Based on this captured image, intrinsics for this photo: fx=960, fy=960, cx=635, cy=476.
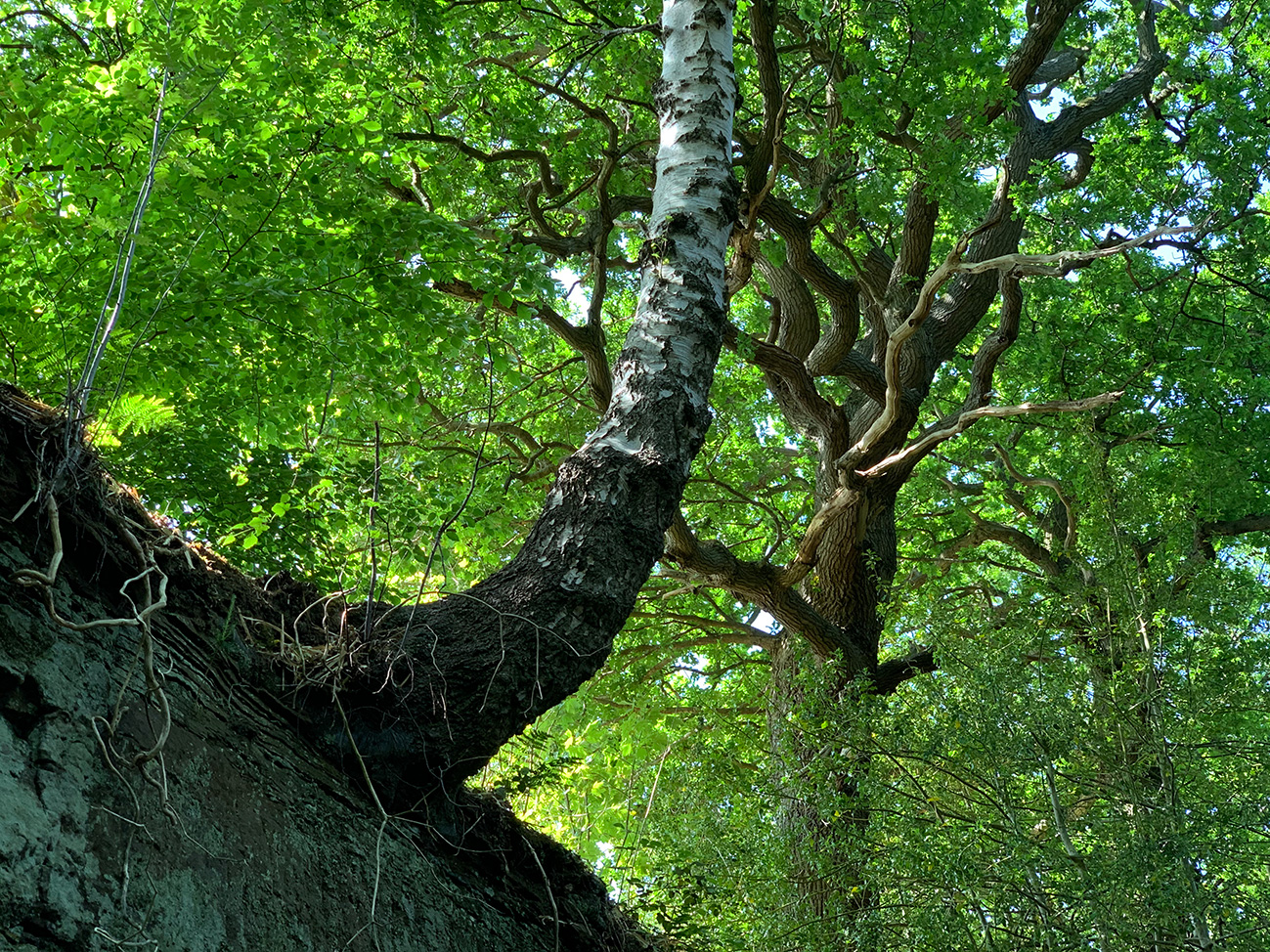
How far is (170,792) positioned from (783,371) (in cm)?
674

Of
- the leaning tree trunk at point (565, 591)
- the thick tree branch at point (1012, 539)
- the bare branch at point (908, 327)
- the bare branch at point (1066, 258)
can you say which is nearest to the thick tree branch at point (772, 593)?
the bare branch at point (908, 327)

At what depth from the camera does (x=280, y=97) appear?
20.2ft

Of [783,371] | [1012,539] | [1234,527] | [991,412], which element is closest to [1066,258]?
[991,412]

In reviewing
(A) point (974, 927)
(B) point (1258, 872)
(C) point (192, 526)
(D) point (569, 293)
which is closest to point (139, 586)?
(C) point (192, 526)

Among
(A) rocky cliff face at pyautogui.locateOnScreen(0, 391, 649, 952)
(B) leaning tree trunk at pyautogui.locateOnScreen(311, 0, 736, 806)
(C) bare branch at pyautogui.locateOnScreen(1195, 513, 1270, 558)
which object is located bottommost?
(A) rocky cliff face at pyautogui.locateOnScreen(0, 391, 649, 952)

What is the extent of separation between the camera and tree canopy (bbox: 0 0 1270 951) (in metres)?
4.33

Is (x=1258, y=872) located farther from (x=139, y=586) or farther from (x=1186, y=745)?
(x=139, y=586)

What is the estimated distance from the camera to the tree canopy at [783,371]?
433cm

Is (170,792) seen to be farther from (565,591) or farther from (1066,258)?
(1066,258)

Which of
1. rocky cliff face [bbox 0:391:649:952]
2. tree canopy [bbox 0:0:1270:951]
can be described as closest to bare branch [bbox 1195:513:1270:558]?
tree canopy [bbox 0:0:1270:951]

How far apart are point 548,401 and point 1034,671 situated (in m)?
6.79

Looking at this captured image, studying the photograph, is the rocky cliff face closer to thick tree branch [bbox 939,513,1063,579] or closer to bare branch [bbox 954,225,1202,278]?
bare branch [bbox 954,225,1202,278]

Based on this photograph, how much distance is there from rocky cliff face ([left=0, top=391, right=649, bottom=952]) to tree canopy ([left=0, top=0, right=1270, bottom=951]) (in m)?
0.39

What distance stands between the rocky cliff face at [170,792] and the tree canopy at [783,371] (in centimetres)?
39
